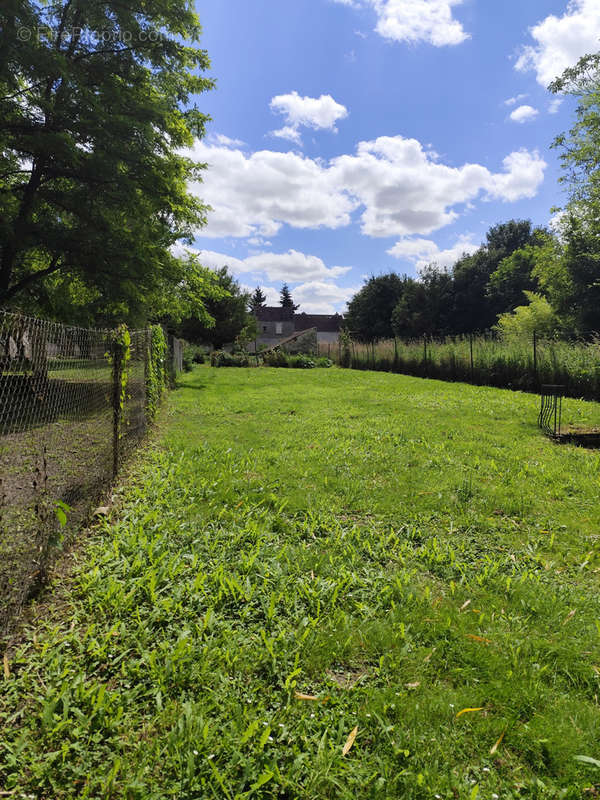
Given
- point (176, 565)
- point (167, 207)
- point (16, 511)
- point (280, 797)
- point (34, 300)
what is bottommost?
point (280, 797)

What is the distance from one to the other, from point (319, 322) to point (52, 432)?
204 ft

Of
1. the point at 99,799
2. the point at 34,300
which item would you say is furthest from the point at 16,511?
the point at 34,300

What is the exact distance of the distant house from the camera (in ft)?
202

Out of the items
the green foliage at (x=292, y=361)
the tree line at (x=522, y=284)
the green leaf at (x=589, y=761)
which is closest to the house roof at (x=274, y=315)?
the tree line at (x=522, y=284)

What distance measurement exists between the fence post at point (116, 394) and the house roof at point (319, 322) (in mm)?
58496

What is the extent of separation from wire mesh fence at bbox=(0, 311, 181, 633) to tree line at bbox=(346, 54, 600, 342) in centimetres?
1556

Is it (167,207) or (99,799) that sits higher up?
(167,207)

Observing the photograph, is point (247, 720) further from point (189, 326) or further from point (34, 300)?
point (189, 326)

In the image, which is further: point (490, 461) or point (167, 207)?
point (167, 207)

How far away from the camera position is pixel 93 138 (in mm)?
9836

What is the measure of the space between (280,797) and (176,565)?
156 centimetres

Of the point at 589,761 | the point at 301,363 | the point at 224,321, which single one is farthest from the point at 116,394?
the point at 224,321

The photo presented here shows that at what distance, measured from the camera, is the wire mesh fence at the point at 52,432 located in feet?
7.93

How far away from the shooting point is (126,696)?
1771mm
